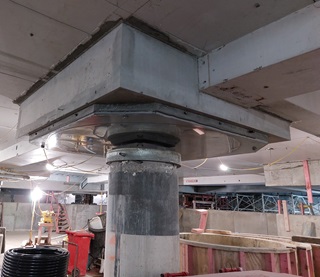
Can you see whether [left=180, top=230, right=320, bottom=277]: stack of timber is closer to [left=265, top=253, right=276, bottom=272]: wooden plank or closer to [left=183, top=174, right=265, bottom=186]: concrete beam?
[left=265, top=253, right=276, bottom=272]: wooden plank

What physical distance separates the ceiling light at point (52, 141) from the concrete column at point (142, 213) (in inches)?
25.7

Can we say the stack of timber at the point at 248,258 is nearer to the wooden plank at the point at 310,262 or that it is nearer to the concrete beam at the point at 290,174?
the wooden plank at the point at 310,262

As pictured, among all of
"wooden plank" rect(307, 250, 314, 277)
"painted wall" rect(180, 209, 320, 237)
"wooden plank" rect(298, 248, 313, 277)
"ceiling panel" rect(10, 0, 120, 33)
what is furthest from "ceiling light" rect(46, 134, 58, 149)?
"painted wall" rect(180, 209, 320, 237)

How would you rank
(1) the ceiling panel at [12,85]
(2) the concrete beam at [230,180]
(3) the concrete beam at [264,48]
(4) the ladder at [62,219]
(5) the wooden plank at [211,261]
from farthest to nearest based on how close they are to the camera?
(4) the ladder at [62,219]
(2) the concrete beam at [230,180]
(5) the wooden plank at [211,261]
(1) the ceiling panel at [12,85]
(3) the concrete beam at [264,48]

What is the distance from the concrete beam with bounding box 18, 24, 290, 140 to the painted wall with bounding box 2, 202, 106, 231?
1422 centimetres

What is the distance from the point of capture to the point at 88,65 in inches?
69.9

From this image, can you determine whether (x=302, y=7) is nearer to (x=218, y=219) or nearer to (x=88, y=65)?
(x=88, y=65)

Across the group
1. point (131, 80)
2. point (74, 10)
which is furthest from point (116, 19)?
point (131, 80)

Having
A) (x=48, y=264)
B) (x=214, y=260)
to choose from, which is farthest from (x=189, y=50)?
(x=214, y=260)

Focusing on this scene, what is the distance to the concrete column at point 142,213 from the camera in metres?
1.94

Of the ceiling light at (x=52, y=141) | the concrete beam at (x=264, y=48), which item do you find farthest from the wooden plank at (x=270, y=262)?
the ceiling light at (x=52, y=141)

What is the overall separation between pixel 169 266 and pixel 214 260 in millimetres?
1835

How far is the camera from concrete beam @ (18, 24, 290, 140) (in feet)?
5.07

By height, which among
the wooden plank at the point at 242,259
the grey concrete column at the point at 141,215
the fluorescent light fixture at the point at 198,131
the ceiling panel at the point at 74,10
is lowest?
the wooden plank at the point at 242,259
